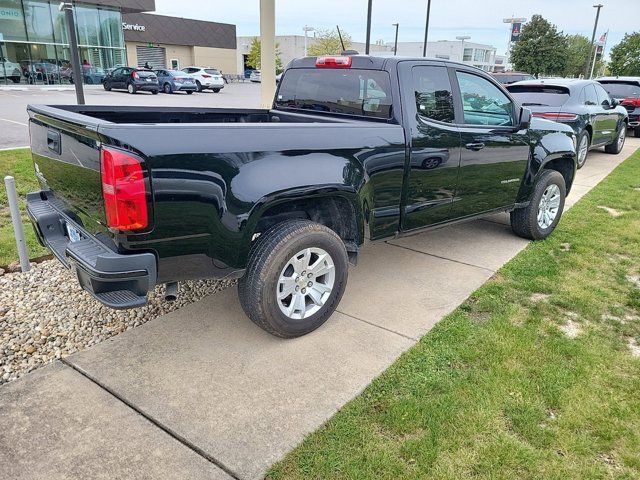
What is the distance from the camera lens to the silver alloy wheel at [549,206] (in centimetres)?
556

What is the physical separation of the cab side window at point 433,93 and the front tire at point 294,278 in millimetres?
1398

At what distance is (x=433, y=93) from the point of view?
4.16m

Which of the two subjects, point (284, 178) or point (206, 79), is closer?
point (284, 178)

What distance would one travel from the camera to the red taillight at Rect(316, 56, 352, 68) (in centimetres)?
417

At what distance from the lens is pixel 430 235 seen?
5859mm

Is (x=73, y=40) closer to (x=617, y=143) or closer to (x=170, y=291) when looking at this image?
(x=170, y=291)

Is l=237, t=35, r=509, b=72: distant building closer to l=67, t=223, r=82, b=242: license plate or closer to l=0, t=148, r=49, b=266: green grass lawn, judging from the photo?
l=0, t=148, r=49, b=266: green grass lawn

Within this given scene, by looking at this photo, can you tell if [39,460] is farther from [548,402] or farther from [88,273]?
[548,402]

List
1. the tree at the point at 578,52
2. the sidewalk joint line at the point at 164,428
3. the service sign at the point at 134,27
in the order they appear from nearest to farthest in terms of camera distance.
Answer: the sidewalk joint line at the point at 164,428
the service sign at the point at 134,27
the tree at the point at 578,52

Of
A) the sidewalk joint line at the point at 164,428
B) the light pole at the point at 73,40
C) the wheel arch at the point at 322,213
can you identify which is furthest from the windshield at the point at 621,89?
the sidewalk joint line at the point at 164,428

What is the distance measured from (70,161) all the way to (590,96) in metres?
10.1

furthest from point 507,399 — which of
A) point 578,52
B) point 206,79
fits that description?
point 578,52

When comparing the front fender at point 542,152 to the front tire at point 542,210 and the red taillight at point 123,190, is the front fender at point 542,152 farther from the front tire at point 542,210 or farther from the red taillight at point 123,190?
the red taillight at point 123,190

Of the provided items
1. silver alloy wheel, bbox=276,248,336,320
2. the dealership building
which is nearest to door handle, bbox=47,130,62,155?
silver alloy wheel, bbox=276,248,336,320
